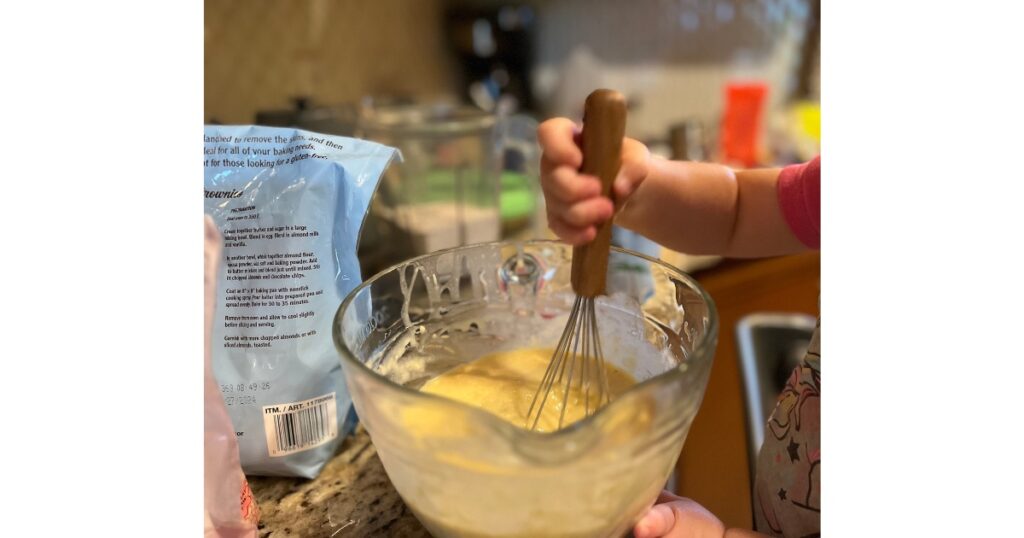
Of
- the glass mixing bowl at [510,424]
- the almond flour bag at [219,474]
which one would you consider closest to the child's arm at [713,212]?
the glass mixing bowl at [510,424]

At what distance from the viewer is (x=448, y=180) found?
96cm

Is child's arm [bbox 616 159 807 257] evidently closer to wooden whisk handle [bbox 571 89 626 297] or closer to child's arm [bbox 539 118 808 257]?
child's arm [bbox 539 118 808 257]

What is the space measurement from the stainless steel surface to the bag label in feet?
1.96

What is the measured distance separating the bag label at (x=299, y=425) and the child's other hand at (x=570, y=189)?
21 cm

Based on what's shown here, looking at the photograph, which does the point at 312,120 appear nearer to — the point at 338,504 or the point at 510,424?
the point at 338,504

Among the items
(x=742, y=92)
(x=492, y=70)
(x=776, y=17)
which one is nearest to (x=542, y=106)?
(x=492, y=70)

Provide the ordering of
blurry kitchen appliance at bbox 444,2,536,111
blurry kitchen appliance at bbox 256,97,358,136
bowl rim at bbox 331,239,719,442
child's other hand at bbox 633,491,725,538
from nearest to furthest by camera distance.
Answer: bowl rim at bbox 331,239,719,442 → child's other hand at bbox 633,491,725,538 → blurry kitchen appliance at bbox 256,97,358,136 → blurry kitchen appliance at bbox 444,2,536,111

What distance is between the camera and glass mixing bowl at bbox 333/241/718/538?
31cm

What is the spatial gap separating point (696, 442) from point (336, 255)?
3.12ft

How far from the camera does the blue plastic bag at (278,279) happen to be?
446 mm

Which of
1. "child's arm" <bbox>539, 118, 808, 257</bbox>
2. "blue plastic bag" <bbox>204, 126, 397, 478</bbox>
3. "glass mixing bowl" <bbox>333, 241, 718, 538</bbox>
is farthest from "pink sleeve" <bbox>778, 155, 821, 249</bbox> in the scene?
"blue plastic bag" <bbox>204, 126, 397, 478</bbox>

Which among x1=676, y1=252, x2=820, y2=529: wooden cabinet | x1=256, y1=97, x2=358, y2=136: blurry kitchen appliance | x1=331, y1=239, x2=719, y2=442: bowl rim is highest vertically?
x1=256, y1=97, x2=358, y2=136: blurry kitchen appliance

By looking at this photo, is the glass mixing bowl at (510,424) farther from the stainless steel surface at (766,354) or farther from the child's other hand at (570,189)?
the stainless steel surface at (766,354)

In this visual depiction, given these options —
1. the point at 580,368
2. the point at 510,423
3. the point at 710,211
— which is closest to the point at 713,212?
the point at 710,211
